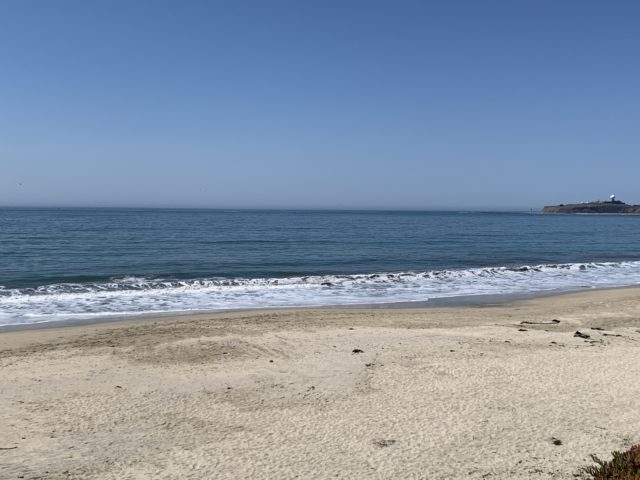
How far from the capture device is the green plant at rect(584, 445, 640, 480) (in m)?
4.59

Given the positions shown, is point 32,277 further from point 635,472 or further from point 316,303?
point 635,472

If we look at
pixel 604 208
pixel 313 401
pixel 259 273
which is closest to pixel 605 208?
pixel 604 208

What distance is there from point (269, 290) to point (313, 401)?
1224cm

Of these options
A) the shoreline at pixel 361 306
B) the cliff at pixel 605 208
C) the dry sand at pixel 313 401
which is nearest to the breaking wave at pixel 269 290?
the shoreline at pixel 361 306

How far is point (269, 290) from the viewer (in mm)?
19297

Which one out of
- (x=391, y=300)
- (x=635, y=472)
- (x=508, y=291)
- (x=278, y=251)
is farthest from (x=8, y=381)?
(x=278, y=251)

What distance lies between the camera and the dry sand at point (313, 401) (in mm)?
5418

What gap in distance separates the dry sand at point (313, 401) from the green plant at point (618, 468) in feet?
1.10

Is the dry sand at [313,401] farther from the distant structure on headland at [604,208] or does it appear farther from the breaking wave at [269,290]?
the distant structure on headland at [604,208]

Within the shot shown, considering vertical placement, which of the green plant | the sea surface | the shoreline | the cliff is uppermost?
the cliff

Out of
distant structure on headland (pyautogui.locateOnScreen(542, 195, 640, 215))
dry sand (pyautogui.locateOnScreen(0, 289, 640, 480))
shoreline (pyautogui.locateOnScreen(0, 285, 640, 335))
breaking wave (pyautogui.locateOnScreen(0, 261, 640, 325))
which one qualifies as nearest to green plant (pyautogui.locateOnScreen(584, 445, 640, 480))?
dry sand (pyautogui.locateOnScreen(0, 289, 640, 480))

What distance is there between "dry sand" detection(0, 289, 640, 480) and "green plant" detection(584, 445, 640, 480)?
0.33 meters

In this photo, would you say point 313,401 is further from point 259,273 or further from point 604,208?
point 604,208

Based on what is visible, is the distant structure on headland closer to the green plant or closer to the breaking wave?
the breaking wave
